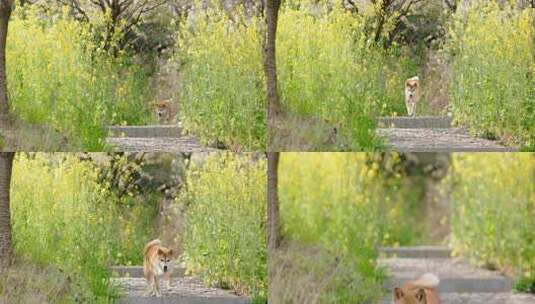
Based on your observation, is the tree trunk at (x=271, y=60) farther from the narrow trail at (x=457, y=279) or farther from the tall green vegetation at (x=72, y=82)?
the narrow trail at (x=457, y=279)

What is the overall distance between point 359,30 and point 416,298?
4.02 feet

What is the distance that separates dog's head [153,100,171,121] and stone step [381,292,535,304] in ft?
4.28

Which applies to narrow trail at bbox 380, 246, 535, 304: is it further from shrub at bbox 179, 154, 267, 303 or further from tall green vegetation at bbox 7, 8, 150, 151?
tall green vegetation at bbox 7, 8, 150, 151

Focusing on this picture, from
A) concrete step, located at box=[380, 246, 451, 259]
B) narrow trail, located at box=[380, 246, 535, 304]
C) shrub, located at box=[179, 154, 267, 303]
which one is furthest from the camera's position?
concrete step, located at box=[380, 246, 451, 259]

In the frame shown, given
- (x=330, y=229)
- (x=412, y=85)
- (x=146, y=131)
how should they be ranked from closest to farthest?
(x=412, y=85)
(x=146, y=131)
(x=330, y=229)

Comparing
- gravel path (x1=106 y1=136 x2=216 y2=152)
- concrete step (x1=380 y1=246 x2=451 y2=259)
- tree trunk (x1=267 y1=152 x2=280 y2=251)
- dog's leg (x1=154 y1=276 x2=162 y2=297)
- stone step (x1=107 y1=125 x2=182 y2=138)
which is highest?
stone step (x1=107 y1=125 x2=182 y2=138)

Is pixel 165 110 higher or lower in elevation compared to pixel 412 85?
lower

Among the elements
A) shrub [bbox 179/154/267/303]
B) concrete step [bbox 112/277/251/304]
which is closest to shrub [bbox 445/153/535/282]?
shrub [bbox 179/154/267/303]

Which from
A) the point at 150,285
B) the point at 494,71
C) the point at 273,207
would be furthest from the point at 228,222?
the point at 494,71

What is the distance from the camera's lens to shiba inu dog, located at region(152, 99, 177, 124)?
5500 millimetres

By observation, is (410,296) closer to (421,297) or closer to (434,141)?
(421,297)

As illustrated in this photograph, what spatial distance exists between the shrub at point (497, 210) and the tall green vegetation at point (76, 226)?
1.57 meters

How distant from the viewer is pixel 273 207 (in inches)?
218

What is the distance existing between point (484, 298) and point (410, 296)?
0.43 metres
